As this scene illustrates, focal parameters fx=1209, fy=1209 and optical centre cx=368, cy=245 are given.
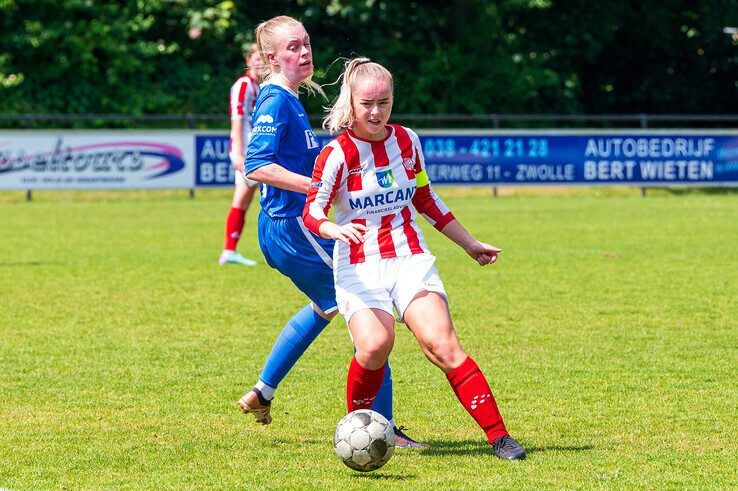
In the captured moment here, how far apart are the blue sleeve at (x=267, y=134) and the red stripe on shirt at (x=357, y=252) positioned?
1.60 ft

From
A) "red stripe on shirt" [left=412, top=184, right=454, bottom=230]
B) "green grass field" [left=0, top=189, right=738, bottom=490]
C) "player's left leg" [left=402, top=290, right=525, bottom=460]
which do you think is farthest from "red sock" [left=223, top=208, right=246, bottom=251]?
"player's left leg" [left=402, top=290, right=525, bottom=460]

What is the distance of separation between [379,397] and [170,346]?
110 inches

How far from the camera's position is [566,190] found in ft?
79.6

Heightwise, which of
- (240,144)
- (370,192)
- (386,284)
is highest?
(370,192)

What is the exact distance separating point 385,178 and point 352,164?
0.49 ft

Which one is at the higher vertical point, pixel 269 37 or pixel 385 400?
pixel 269 37

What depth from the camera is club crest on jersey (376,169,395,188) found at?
16.2 feet

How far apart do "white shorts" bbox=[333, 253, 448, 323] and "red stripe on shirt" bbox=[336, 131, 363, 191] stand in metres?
0.32

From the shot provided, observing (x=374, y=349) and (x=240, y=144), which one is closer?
(x=374, y=349)

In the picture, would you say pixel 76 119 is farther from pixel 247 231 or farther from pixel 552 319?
pixel 552 319

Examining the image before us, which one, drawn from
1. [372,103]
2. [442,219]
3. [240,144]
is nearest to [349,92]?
[372,103]

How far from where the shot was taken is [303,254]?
5273mm

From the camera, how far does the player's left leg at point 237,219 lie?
11.8 meters

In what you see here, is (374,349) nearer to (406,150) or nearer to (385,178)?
(385,178)
